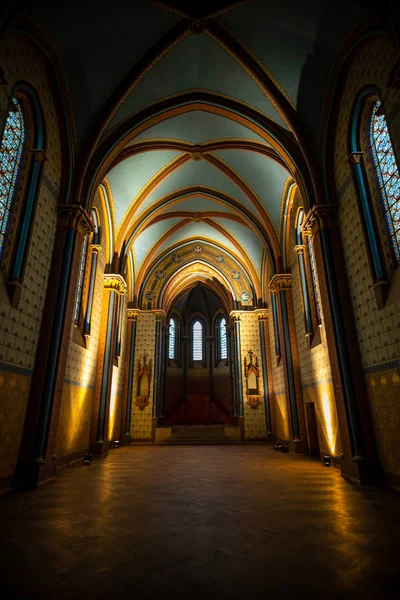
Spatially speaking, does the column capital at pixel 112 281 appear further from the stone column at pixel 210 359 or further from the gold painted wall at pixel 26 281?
the stone column at pixel 210 359

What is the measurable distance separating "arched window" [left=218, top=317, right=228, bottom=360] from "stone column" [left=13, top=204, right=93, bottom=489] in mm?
22246

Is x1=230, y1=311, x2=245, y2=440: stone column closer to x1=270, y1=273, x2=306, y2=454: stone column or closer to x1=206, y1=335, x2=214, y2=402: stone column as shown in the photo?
x1=270, y1=273, x2=306, y2=454: stone column

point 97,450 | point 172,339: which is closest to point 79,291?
point 97,450

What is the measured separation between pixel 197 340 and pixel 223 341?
2446mm

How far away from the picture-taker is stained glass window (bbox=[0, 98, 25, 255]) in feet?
22.5

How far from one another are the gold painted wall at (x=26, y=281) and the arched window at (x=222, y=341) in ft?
75.4

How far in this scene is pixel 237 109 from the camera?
11125mm

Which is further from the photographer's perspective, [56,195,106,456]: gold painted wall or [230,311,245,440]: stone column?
[230,311,245,440]: stone column

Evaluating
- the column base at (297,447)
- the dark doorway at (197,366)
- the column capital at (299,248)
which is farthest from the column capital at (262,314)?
the dark doorway at (197,366)

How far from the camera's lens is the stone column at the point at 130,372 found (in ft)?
57.5

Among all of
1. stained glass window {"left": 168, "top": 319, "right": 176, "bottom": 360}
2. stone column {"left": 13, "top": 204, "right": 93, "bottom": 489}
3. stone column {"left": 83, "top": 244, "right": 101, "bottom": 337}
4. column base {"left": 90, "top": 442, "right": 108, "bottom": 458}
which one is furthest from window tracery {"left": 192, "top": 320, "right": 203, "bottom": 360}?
stone column {"left": 13, "top": 204, "right": 93, "bottom": 489}

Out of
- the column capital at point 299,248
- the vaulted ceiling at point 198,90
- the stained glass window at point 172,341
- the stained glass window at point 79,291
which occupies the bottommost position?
the stained glass window at point 79,291

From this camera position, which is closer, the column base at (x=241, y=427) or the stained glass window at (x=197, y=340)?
the column base at (x=241, y=427)

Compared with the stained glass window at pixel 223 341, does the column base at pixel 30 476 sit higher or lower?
lower
